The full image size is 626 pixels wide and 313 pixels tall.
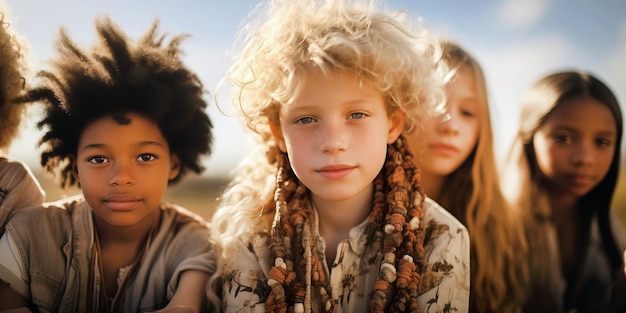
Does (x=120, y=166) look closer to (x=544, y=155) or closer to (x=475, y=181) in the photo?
(x=475, y=181)

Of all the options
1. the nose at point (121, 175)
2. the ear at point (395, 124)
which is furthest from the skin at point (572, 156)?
the nose at point (121, 175)

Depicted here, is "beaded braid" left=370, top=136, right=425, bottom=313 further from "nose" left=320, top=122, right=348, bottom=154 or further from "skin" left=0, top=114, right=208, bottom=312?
"skin" left=0, top=114, right=208, bottom=312

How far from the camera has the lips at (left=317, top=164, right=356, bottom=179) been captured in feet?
7.29

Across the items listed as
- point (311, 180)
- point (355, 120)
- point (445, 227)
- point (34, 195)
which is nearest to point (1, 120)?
point (34, 195)

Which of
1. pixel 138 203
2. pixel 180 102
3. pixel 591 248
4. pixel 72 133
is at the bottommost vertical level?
pixel 591 248

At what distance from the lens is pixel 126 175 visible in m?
2.36

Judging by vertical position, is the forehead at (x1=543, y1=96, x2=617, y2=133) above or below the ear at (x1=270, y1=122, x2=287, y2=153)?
above

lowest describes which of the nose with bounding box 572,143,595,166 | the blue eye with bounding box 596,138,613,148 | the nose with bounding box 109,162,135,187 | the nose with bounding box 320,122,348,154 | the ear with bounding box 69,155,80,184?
the nose with bounding box 109,162,135,187

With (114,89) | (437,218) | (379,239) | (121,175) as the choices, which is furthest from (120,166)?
(437,218)

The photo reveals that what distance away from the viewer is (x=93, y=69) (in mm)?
2387

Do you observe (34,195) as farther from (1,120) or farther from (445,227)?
(445,227)

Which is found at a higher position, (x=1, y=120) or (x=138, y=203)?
(x=1, y=120)

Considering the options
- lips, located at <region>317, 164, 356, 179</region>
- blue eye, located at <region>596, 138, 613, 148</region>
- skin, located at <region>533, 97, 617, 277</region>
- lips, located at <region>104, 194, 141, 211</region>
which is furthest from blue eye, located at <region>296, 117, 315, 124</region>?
blue eye, located at <region>596, 138, 613, 148</region>

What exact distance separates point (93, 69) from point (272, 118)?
85 cm
